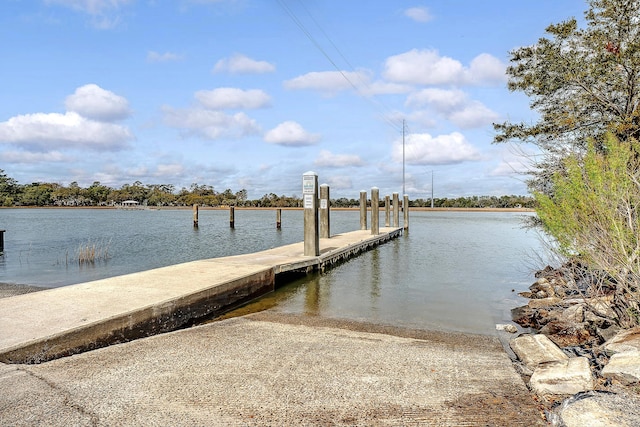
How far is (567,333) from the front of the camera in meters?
5.51

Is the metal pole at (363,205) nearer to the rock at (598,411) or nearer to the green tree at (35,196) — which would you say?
the rock at (598,411)

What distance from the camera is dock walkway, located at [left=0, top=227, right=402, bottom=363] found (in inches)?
151

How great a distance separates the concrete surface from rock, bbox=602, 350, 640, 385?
2.29 feet

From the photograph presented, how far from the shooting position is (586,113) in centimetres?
973

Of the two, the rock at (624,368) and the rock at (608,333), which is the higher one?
the rock at (624,368)

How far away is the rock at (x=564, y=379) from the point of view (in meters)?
3.13

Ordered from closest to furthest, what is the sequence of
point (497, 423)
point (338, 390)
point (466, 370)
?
point (497, 423) < point (338, 390) < point (466, 370)

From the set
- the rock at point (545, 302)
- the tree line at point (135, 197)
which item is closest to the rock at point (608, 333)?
the rock at point (545, 302)

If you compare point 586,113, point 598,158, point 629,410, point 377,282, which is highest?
point 586,113

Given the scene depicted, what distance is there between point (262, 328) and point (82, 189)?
422ft

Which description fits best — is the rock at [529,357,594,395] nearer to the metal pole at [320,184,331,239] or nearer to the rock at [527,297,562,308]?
the rock at [527,297,562,308]

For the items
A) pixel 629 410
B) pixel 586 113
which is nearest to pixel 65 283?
pixel 629 410

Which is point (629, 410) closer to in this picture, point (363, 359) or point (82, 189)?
point (363, 359)

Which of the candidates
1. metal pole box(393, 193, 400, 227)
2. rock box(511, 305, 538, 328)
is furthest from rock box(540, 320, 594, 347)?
metal pole box(393, 193, 400, 227)
